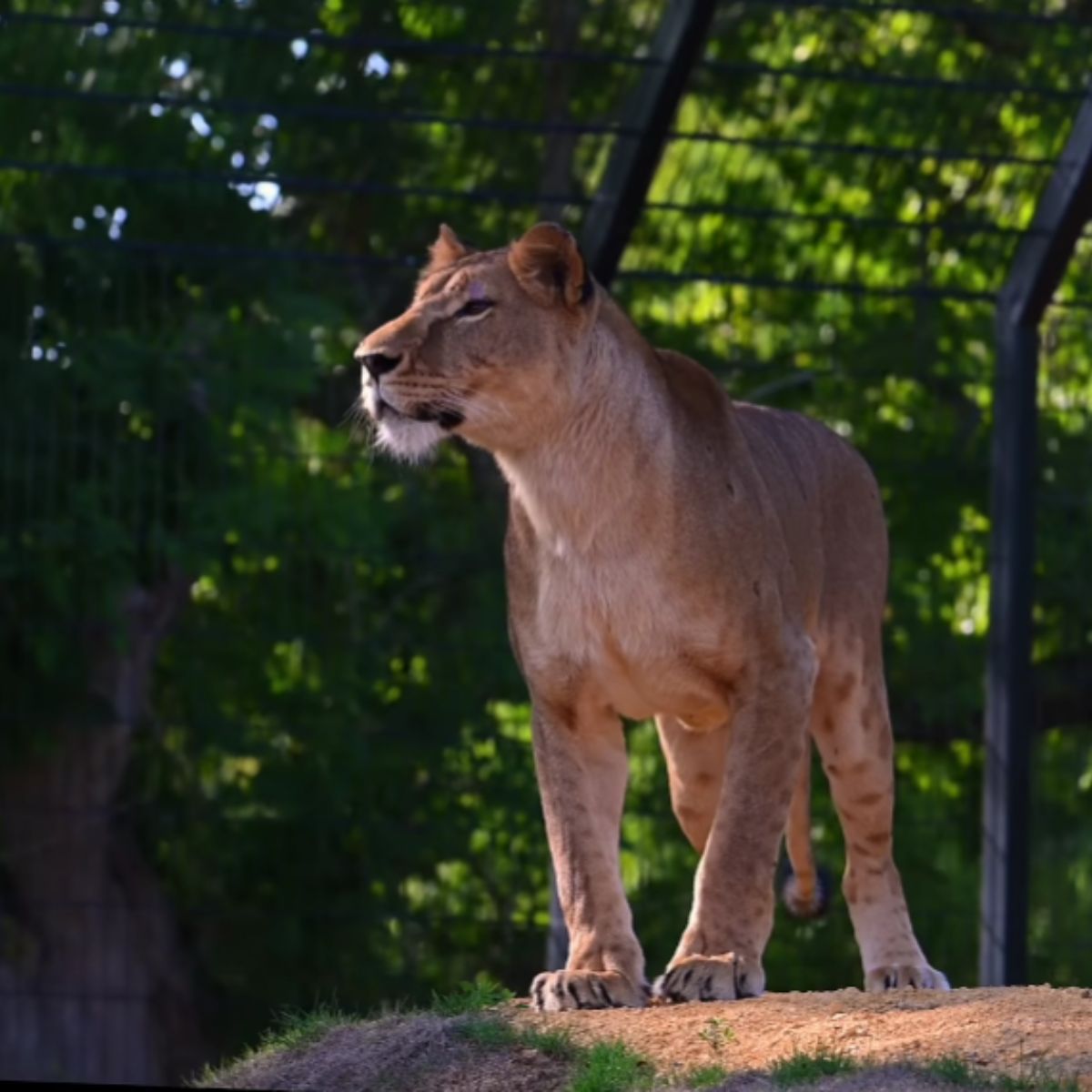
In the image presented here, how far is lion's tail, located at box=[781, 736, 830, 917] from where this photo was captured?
6.88 meters

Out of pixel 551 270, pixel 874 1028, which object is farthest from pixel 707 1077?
pixel 551 270

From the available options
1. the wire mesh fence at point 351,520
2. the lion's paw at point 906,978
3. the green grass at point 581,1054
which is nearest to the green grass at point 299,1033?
the green grass at point 581,1054

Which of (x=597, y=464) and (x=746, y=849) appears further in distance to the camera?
(x=597, y=464)

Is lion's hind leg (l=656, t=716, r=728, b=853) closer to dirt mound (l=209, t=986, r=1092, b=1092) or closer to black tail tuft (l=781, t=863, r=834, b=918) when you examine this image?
black tail tuft (l=781, t=863, r=834, b=918)

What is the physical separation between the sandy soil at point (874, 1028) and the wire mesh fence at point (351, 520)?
11.6 ft

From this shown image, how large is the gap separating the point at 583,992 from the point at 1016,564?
279cm

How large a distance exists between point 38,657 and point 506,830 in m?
1.80

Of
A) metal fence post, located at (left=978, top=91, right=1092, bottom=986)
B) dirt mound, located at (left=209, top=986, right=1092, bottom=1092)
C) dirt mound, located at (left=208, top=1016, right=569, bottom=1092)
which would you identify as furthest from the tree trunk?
dirt mound, located at (left=209, top=986, right=1092, bottom=1092)

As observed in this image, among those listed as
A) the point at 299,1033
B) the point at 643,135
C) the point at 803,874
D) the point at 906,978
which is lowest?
the point at 906,978

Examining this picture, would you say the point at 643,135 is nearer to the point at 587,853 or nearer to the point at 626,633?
the point at 626,633

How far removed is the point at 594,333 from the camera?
6.04 metres

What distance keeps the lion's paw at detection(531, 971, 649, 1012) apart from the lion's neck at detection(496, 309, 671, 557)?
963 mm

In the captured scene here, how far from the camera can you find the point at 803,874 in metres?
6.98

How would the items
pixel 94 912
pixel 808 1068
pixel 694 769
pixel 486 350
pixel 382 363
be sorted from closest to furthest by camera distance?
pixel 808 1068
pixel 382 363
pixel 486 350
pixel 694 769
pixel 94 912
